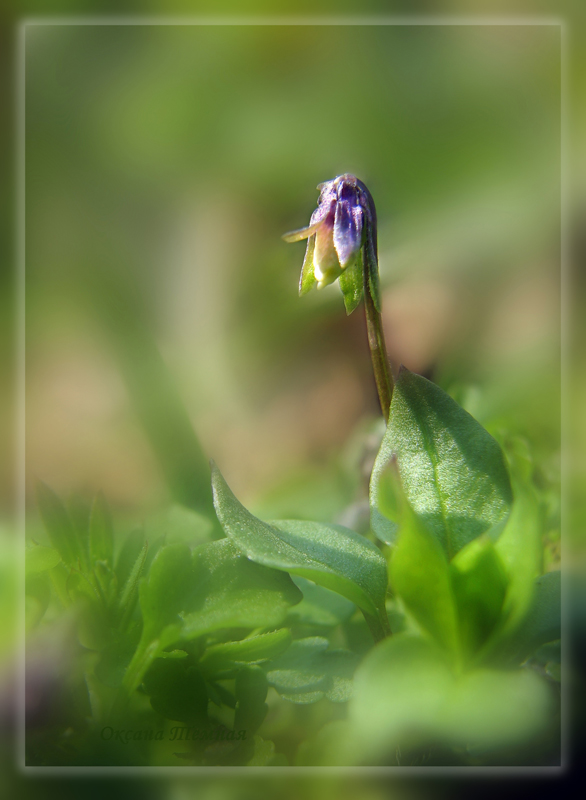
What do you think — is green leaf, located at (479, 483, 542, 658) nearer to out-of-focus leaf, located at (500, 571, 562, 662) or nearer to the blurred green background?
out-of-focus leaf, located at (500, 571, 562, 662)

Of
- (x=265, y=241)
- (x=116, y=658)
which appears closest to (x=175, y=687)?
(x=116, y=658)

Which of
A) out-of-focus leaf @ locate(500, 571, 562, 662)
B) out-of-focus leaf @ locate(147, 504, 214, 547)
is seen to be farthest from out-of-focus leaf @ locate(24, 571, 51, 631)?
out-of-focus leaf @ locate(500, 571, 562, 662)

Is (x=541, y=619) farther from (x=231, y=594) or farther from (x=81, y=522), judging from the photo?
(x=81, y=522)

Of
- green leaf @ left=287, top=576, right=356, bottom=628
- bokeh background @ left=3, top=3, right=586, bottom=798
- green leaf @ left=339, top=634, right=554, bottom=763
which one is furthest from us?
bokeh background @ left=3, top=3, right=586, bottom=798

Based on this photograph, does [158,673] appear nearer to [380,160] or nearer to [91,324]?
[91,324]

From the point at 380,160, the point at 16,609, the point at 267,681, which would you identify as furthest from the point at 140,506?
the point at 380,160

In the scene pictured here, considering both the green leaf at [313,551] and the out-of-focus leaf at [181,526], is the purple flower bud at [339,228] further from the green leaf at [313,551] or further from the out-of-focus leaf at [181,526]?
the out-of-focus leaf at [181,526]
